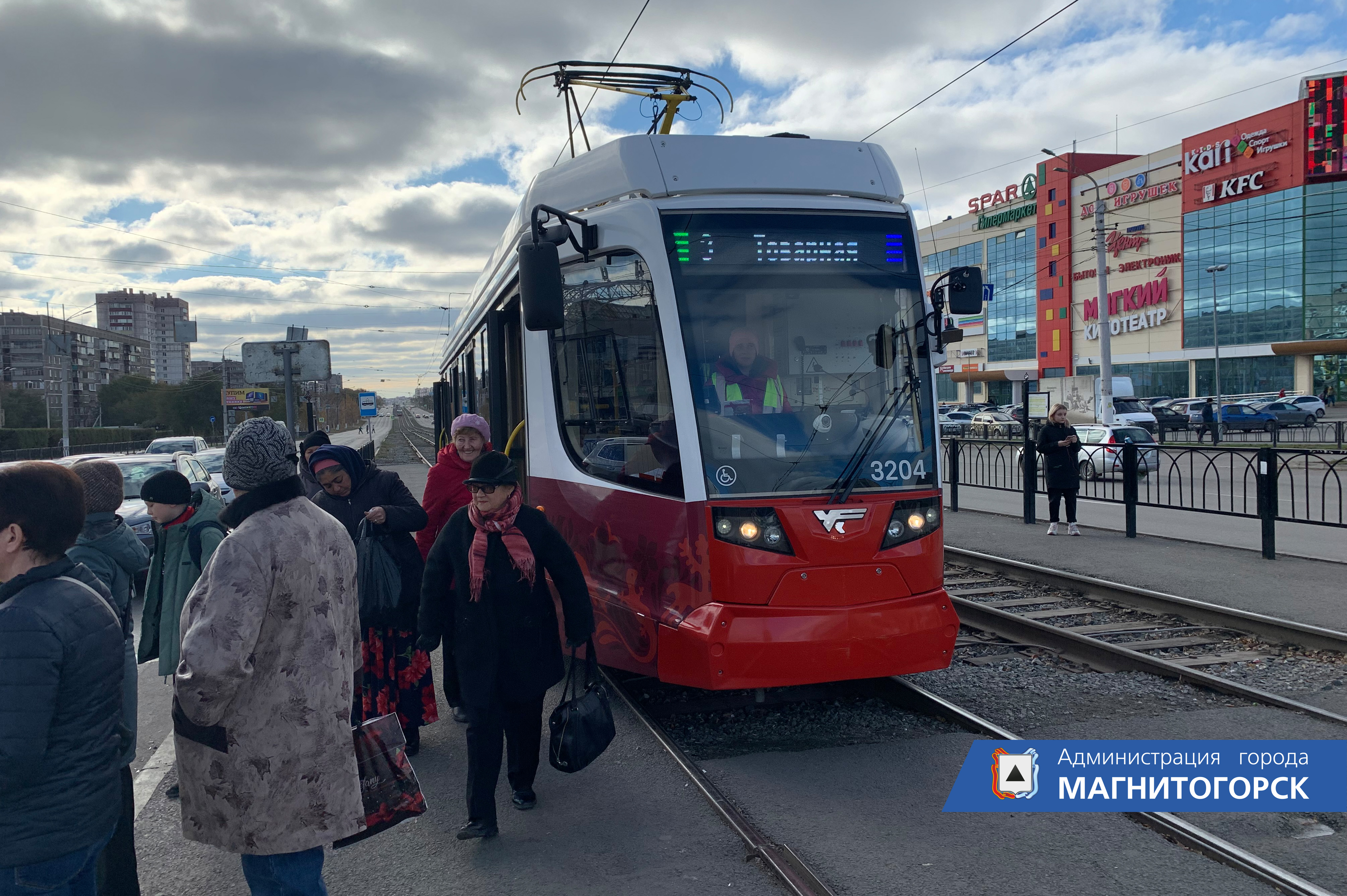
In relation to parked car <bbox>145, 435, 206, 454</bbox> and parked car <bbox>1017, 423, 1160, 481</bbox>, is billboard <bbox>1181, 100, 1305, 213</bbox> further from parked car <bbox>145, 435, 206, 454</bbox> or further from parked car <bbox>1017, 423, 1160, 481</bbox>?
parked car <bbox>145, 435, 206, 454</bbox>

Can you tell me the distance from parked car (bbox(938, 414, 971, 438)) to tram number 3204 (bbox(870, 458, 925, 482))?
3594cm

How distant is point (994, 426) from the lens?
4156 centimetres

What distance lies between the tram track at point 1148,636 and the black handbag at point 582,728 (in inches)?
138

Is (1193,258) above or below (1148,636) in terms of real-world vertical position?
above

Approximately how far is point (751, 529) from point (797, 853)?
152cm

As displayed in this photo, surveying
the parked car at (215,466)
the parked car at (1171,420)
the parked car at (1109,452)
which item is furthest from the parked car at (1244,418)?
the parked car at (215,466)

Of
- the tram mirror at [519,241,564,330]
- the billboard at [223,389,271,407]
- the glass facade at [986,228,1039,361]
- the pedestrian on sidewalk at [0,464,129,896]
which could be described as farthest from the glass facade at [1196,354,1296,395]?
the pedestrian on sidewalk at [0,464,129,896]

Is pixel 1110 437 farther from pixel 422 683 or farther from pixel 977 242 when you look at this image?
pixel 977 242

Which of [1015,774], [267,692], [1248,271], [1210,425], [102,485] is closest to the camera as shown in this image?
[267,692]

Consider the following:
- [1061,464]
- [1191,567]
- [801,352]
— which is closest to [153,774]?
[801,352]

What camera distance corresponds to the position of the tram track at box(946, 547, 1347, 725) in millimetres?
6199

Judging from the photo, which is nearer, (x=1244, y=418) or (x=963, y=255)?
(x=1244, y=418)

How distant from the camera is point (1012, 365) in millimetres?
72750

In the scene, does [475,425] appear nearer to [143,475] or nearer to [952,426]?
[143,475]
